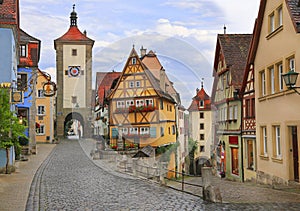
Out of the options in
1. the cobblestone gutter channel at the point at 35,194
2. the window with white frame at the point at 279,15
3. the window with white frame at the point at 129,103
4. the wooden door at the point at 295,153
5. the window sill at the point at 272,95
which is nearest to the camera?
the cobblestone gutter channel at the point at 35,194

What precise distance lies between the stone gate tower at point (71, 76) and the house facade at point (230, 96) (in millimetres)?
30995

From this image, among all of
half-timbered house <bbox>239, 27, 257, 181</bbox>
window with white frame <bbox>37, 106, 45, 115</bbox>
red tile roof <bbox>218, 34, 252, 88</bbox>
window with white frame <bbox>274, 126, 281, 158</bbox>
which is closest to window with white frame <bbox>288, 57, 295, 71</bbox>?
window with white frame <bbox>274, 126, 281, 158</bbox>

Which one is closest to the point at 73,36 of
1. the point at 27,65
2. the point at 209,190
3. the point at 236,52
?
the point at 27,65

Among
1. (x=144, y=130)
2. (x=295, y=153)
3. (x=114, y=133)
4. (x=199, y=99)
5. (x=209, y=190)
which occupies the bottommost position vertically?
(x=209, y=190)

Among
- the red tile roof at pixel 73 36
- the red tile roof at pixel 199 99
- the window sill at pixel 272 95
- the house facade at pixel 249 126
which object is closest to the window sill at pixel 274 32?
the window sill at pixel 272 95

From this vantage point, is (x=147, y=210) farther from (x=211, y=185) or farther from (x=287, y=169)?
(x=287, y=169)

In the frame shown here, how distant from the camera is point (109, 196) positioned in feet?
40.5

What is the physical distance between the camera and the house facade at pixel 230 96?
75.8 feet

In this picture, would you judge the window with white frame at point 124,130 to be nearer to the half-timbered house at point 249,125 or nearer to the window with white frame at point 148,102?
the window with white frame at point 148,102

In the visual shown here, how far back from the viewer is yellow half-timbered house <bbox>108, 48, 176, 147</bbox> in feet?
59.5

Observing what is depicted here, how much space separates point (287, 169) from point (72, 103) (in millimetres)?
46416

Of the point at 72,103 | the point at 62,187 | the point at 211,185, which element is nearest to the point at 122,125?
the point at 62,187

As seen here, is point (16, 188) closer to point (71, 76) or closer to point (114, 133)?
point (114, 133)

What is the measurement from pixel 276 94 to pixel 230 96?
24.5 ft
